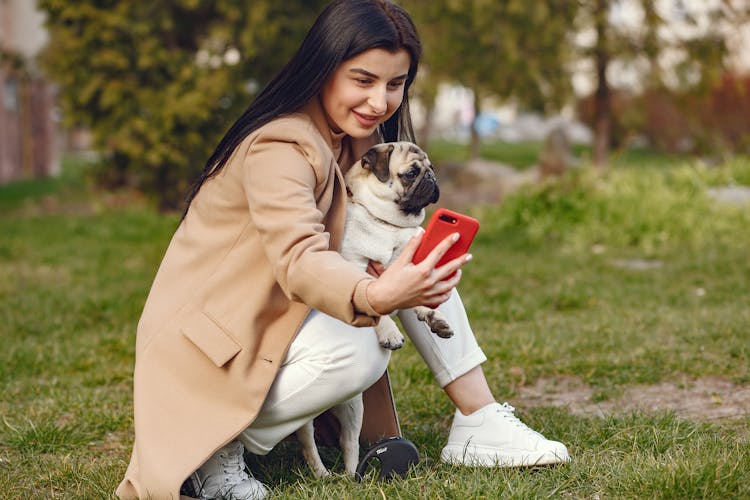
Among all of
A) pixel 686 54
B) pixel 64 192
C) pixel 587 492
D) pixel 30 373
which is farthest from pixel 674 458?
pixel 64 192

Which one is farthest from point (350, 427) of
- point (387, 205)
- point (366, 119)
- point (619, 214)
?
point (619, 214)

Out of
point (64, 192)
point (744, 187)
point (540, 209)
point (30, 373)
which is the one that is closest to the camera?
point (30, 373)

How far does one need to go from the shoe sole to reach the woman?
12mm

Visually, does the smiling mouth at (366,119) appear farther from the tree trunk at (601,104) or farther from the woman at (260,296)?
the tree trunk at (601,104)

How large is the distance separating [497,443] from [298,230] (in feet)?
3.57

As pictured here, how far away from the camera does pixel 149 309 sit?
2748mm

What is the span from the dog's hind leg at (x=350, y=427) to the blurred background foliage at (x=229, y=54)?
6.18m

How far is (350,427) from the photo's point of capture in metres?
2.95

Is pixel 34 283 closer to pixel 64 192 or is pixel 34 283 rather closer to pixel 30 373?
pixel 30 373

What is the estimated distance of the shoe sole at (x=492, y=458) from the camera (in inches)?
111

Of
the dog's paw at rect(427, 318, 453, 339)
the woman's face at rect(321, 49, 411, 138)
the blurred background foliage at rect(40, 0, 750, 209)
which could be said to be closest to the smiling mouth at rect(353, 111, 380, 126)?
the woman's face at rect(321, 49, 411, 138)

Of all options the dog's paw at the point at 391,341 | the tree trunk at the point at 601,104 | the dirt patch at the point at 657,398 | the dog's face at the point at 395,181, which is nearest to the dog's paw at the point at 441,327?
the dog's paw at the point at 391,341

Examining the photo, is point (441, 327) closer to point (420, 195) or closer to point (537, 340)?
point (420, 195)

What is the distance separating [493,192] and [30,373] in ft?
30.9
